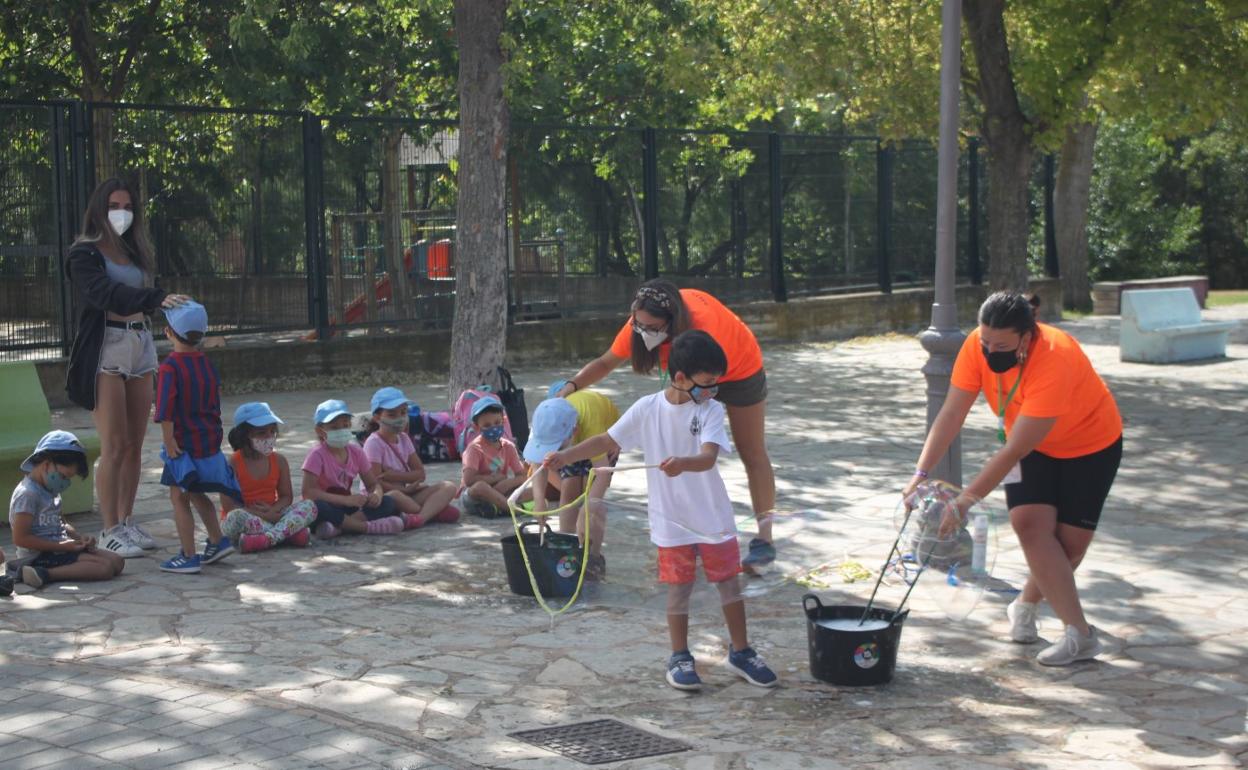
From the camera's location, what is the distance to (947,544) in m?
6.30

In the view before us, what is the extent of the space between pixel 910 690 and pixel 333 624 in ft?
8.84

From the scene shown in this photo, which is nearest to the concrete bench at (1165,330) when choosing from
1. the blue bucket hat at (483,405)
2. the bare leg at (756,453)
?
the blue bucket hat at (483,405)

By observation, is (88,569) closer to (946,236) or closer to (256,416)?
(256,416)

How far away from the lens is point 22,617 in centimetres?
698

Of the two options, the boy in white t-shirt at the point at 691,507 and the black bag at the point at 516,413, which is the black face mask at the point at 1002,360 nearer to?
the boy in white t-shirt at the point at 691,507

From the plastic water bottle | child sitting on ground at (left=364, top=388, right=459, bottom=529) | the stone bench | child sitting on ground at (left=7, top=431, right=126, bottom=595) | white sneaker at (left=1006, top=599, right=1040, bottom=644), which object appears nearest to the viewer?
the plastic water bottle

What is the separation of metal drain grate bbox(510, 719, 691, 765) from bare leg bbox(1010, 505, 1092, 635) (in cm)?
185

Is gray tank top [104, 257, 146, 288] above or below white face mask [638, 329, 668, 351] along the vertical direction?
above

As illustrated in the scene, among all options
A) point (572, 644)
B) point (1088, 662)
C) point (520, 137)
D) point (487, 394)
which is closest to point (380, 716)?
point (572, 644)

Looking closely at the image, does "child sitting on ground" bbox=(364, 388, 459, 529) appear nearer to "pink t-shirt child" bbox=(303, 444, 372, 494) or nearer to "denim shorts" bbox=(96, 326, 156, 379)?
"pink t-shirt child" bbox=(303, 444, 372, 494)

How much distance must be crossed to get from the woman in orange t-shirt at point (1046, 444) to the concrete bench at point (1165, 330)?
461 inches

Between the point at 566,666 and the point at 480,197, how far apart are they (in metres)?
5.38

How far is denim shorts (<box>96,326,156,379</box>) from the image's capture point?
8172mm

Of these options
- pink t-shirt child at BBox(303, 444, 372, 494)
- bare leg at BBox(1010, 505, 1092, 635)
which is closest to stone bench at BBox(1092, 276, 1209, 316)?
pink t-shirt child at BBox(303, 444, 372, 494)
